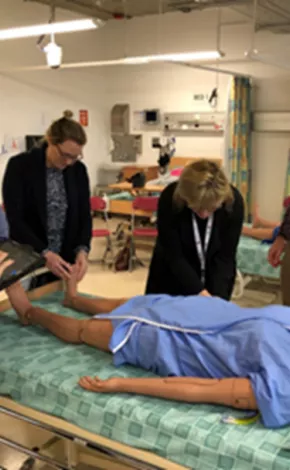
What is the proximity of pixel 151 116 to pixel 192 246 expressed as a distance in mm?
5802

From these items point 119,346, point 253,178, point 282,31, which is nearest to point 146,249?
point 253,178

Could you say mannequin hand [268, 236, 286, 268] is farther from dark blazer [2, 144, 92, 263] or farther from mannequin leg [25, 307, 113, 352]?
mannequin leg [25, 307, 113, 352]

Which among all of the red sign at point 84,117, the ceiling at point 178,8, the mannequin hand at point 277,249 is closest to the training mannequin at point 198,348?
the mannequin hand at point 277,249

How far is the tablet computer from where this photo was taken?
1.71 meters

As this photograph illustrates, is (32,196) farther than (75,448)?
Yes

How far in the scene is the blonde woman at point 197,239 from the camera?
2.12 meters

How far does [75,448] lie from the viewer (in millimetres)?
1806

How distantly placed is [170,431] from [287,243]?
1.58 metres

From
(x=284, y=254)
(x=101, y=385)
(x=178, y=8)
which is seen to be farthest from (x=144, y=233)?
(x=178, y=8)

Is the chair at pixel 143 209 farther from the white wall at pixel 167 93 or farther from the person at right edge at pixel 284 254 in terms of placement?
the white wall at pixel 167 93

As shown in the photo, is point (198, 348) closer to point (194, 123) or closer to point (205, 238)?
point (205, 238)

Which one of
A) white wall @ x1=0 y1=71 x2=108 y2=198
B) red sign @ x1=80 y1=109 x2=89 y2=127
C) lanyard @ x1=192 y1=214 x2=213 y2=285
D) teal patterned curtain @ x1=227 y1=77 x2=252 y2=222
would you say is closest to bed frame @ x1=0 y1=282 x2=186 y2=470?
lanyard @ x1=192 y1=214 x2=213 y2=285

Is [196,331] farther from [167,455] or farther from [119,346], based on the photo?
[167,455]

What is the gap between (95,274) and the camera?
16.9 feet
